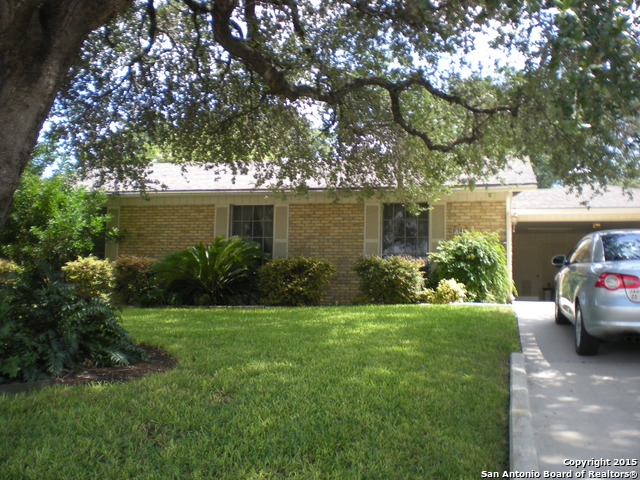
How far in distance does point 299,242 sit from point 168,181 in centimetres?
462

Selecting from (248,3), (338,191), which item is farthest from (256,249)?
(248,3)

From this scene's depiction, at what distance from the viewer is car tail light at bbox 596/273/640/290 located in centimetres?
573

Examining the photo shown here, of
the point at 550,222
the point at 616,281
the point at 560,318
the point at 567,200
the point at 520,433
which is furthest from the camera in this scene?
the point at 550,222

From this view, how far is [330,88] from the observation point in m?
9.30

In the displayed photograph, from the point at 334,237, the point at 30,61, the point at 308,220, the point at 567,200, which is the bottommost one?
the point at 334,237

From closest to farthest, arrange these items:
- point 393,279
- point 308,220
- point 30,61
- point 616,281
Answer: point 30,61 < point 616,281 < point 393,279 < point 308,220

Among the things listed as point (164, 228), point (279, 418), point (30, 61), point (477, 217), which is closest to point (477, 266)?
point (477, 217)

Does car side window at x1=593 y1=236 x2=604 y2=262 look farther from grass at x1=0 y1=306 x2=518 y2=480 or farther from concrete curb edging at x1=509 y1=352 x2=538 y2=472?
concrete curb edging at x1=509 y1=352 x2=538 y2=472

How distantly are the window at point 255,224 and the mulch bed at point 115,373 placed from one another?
931cm

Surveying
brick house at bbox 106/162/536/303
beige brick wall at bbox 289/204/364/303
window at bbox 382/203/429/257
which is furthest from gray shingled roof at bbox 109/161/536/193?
window at bbox 382/203/429/257

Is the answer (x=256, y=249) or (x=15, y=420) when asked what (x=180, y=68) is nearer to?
(x=256, y=249)

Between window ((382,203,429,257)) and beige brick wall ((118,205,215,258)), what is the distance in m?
4.77

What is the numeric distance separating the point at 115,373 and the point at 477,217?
10442 mm

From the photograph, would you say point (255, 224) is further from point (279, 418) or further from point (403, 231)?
point (279, 418)
